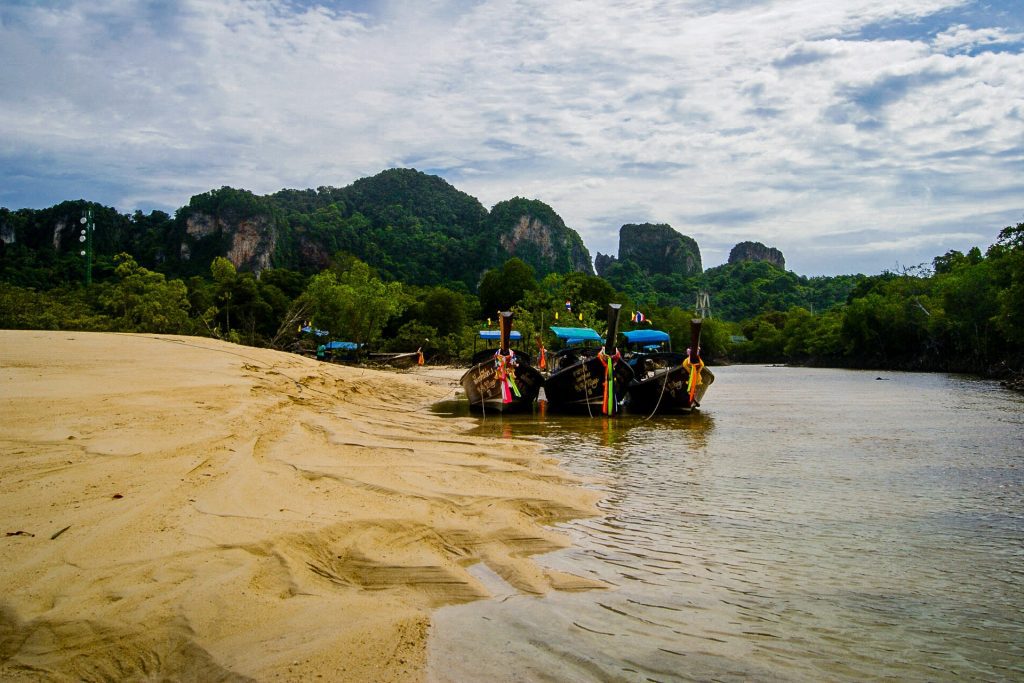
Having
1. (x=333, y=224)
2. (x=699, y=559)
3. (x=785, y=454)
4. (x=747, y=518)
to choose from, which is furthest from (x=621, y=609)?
(x=333, y=224)

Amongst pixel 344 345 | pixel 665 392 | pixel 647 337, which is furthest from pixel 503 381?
pixel 344 345

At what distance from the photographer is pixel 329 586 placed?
12.9 ft

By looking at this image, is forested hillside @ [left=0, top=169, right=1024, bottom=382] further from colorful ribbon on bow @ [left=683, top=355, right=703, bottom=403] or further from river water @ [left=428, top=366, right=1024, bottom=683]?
river water @ [left=428, top=366, right=1024, bottom=683]

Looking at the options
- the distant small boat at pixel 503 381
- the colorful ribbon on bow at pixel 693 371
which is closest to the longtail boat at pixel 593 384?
the distant small boat at pixel 503 381

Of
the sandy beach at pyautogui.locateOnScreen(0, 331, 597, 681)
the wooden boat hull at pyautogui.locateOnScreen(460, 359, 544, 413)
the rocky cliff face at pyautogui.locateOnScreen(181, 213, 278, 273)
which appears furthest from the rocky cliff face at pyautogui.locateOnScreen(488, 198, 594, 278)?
the sandy beach at pyautogui.locateOnScreen(0, 331, 597, 681)


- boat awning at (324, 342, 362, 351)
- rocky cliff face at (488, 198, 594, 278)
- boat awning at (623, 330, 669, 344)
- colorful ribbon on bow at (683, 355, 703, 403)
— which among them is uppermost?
rocky cliff face at (488, 198, 594, 278)

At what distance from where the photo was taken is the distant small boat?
18641mm

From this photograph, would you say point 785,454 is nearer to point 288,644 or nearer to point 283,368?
point 288,644

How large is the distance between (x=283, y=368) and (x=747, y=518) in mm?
13231

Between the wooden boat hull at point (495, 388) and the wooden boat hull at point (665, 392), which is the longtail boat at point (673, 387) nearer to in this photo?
the wooden boat hull at point (665, 392)

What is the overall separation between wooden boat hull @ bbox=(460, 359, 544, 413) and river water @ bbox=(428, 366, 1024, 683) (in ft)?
26.4

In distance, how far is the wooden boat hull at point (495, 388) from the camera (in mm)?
19234

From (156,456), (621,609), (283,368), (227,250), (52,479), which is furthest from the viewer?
(227,250)

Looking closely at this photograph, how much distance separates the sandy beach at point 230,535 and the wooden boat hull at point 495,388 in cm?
923
